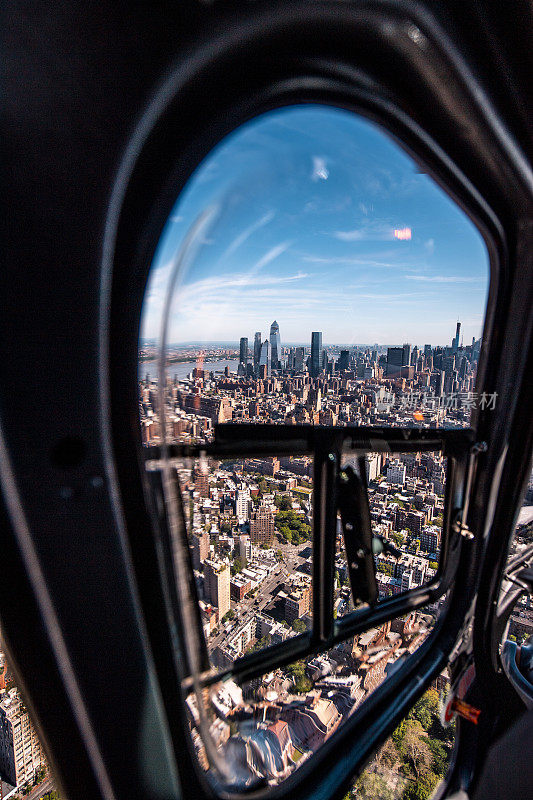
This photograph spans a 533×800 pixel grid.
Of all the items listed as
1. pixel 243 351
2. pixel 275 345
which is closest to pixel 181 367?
pixel 243 351

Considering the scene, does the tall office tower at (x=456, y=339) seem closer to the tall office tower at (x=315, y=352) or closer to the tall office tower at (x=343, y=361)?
the tall office tower at (x=343, y=361)

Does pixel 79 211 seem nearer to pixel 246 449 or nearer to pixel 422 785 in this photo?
pixel 246 449

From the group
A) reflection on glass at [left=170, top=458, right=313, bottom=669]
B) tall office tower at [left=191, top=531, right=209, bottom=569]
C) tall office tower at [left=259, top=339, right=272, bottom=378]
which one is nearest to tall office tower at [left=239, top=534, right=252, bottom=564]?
reflection on glass at [left=170, top=458, right=313, bottom=669]

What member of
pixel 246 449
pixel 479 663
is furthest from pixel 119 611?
pixel 479 663

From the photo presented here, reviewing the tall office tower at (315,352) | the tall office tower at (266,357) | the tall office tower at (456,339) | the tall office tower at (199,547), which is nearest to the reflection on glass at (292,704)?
the tall office tower at (199,547)

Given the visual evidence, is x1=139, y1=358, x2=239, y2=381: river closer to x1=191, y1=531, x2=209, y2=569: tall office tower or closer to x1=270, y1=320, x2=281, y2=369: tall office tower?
x1=270, y1=320, x2=281, y2=369: tall office tower

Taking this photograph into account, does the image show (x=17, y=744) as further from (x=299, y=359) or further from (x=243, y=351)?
(x=299, y=359)
